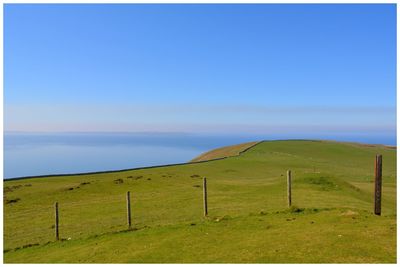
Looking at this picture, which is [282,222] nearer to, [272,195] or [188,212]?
[188,212]

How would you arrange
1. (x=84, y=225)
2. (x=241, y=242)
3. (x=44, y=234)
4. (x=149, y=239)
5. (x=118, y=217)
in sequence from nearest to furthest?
(x=241, y=242) → (x=149, y=239) → (x=44, y=234) → (x=84, y=225) → (x=118, y=217)

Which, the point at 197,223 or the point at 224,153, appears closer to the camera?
the point at 197,223

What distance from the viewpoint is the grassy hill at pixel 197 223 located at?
442 inches

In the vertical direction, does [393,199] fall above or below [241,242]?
below

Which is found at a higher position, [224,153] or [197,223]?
[197,223]

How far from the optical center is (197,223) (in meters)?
16.3

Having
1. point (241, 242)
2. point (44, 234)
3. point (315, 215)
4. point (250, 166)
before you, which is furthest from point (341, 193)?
point (250, 166)

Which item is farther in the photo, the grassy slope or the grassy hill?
the grassy slope

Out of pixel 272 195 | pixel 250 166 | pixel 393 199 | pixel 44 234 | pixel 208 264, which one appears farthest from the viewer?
pixel 250 166

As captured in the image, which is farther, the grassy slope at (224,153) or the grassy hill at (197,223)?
the grassy slope at (224,153)

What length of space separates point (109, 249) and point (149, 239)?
5.39 feet

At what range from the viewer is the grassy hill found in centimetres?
1123

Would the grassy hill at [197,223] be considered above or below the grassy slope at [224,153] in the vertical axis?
above

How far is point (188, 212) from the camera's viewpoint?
1991 cm
